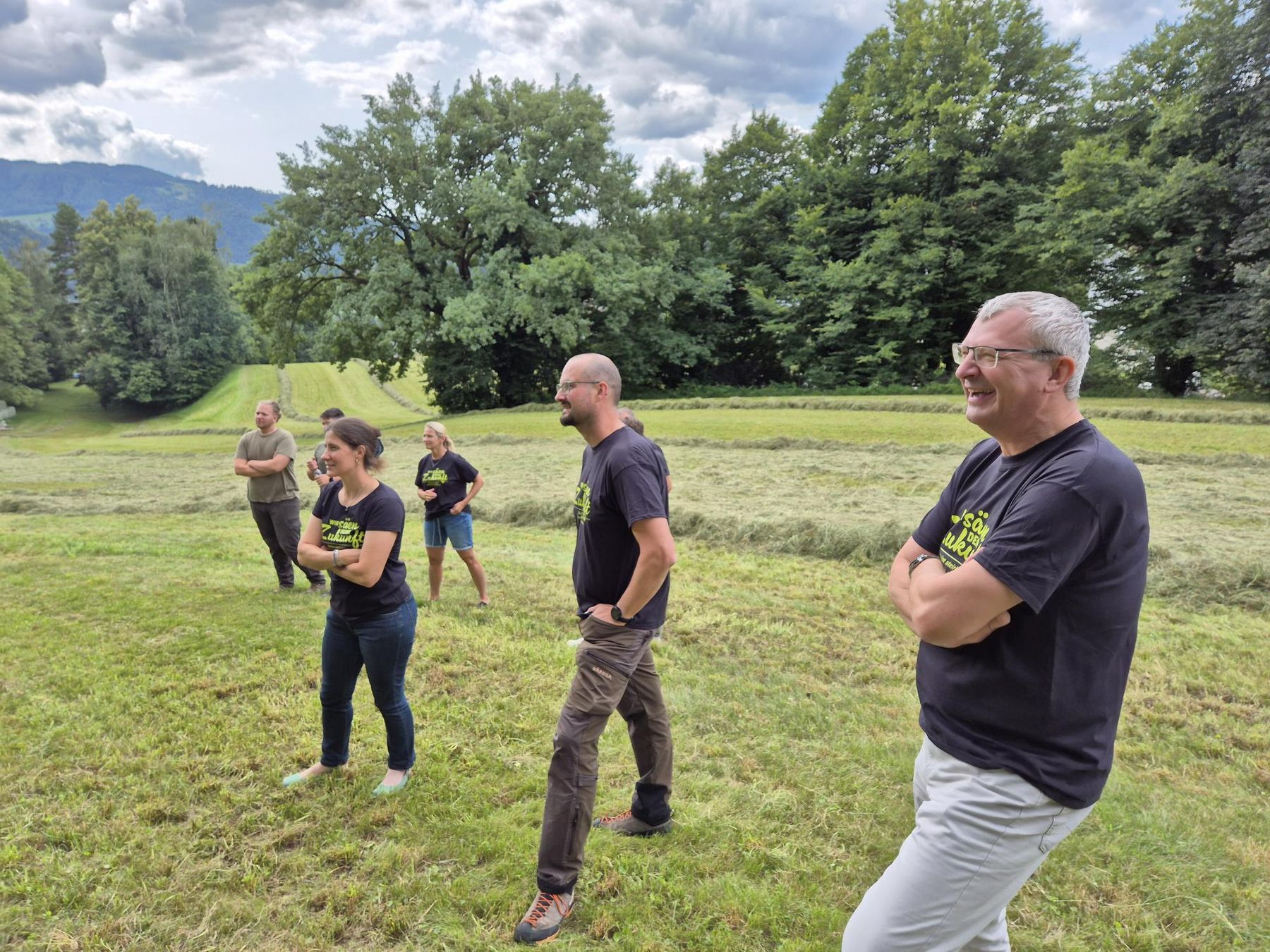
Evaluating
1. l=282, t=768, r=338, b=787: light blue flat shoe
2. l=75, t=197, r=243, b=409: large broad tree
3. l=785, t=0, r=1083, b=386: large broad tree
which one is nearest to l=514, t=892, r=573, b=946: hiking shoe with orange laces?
l=282, t=768, r=338, b=787: light blue flat shoe

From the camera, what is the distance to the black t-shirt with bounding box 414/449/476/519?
23.1ft

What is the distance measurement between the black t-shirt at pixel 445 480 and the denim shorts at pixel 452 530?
0.07 metres

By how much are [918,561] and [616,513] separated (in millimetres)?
1324

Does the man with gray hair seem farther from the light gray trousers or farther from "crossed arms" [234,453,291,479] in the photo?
"crossed arms" [234,453,291,479]

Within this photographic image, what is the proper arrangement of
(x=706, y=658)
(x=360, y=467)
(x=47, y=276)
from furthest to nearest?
(x=47, y=276), (x=706, y=658), (x=360, y=467)

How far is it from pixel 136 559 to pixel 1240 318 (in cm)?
2921

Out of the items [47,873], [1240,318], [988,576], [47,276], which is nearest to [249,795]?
[47,873]

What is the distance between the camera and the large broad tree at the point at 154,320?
49.5 meters

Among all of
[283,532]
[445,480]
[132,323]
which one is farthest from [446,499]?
[132,323]

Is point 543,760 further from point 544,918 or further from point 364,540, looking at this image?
point 364,540

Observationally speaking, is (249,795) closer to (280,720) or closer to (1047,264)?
(280,720)

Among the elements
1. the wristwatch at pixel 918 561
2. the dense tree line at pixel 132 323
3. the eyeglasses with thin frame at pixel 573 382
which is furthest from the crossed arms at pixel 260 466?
the dense tree line at pixel 132 323

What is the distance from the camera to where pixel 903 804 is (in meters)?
3.86

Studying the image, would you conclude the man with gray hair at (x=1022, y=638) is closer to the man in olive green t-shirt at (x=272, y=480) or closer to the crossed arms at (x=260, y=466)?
the man in olive green t-shirt at (x=272, y=480)
